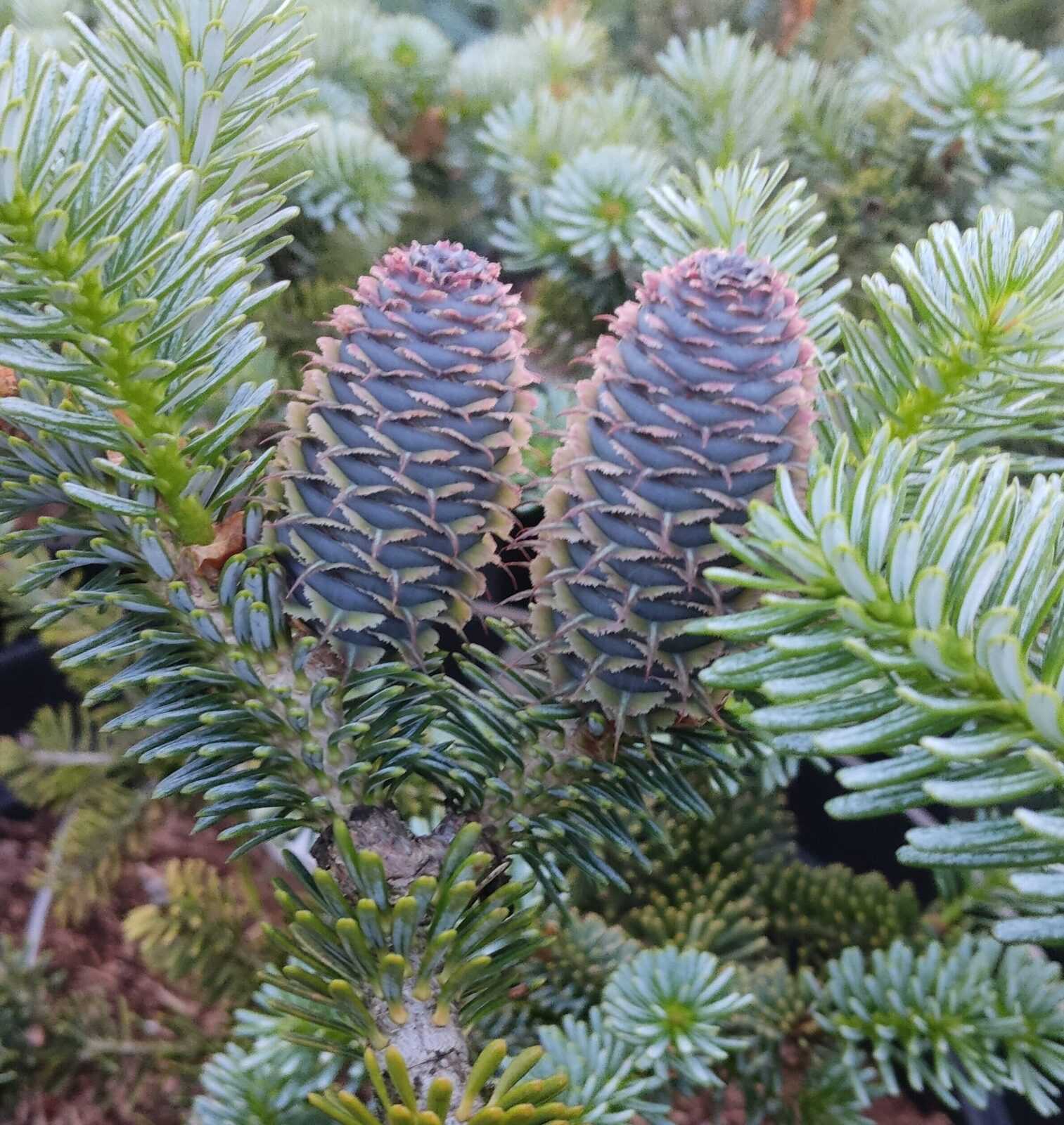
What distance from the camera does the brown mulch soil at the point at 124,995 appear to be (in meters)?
0.75

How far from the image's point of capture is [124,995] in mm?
905

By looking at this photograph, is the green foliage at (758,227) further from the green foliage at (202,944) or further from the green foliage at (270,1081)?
the green foliage at (202,944)

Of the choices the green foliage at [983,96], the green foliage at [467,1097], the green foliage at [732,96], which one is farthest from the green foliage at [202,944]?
the green foliage at [983,96]

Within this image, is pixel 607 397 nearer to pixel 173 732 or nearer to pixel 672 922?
pixel 173 732

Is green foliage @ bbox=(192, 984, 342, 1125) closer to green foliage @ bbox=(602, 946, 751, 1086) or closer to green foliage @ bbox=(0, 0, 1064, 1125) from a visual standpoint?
green foliage @ bbox=(0, 0, 1064, 1125)

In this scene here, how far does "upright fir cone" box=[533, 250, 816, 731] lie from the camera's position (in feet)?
0.93

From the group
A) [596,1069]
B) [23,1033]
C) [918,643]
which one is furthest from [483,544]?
[23,1033]

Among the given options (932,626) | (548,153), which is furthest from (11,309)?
(548,153)

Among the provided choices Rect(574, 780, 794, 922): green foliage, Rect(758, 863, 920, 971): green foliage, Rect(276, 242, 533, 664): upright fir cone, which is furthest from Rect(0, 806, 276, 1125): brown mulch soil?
Rect(276, 242, 533, 664): upright fir cone

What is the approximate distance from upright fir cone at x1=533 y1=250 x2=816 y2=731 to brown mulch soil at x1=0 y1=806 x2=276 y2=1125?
581mm

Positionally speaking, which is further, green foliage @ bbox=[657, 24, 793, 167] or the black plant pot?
the black plant pot

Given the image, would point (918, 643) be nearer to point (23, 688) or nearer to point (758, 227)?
point (758, 227)

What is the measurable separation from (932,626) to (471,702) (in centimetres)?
17

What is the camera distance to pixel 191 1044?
71cm
